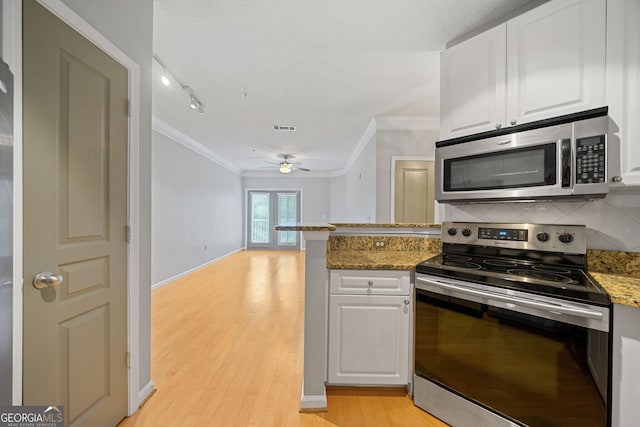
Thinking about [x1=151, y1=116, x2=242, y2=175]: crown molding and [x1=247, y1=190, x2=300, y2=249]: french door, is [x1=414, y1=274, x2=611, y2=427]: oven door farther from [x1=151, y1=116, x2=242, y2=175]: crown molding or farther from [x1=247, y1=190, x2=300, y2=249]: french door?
[x1=247, y1=190, x2=300, y2=249]: french door

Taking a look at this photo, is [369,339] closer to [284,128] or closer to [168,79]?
[168,79]

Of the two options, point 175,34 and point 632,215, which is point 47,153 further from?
point 632,215

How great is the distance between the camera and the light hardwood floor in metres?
1.63

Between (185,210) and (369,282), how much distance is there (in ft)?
14.6

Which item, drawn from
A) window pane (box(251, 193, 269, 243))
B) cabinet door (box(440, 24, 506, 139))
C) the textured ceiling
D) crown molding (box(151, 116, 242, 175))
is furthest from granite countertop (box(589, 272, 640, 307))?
window pane (box(251, 193, 269, 243))

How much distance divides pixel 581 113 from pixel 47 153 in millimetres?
2619

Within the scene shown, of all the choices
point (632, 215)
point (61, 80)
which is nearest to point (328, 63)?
point (61, 80)

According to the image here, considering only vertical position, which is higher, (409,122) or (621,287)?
(409,122)

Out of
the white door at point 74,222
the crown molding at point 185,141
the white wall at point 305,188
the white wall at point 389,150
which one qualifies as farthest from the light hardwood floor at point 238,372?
the white wall at point 305,188

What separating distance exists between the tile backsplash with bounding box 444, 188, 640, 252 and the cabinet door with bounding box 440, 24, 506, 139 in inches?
26.0

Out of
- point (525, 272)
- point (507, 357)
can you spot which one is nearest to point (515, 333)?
point (507, 357)

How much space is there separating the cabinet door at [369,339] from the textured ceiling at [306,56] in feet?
6.49

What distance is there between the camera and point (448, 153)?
75.7 inches

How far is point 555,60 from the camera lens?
1550mm
